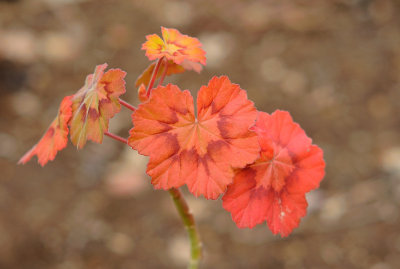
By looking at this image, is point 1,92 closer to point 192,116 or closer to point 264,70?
point 264,70

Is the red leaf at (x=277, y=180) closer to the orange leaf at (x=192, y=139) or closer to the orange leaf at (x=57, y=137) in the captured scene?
the orange leaf at (x=192, y=139)

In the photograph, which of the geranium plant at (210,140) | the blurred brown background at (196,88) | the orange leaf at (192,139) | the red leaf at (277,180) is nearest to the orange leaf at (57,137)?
the geranium plant at (210,140)

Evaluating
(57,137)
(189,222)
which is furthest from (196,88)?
(57,137)

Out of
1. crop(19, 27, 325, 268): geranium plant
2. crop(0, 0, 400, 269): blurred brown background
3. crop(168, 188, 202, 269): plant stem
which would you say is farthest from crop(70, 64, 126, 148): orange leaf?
crop(0, 0, 400, 269): blurred brown background

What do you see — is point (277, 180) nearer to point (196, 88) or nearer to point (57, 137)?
point (57, 137)

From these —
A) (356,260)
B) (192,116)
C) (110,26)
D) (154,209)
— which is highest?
(192,116)

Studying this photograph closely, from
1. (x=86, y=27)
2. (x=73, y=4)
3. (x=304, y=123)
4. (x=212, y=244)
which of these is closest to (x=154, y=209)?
(x=212, y=244)
